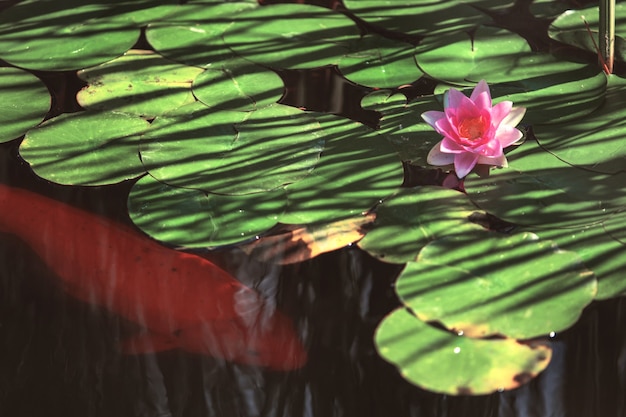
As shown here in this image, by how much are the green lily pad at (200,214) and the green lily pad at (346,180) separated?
0.13 ft

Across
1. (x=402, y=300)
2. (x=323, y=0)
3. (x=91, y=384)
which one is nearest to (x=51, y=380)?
(x=91, y=384)

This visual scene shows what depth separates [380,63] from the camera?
1907 millimetres

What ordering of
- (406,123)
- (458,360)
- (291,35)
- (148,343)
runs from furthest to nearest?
(291,35)
(406,123)
(148,343)
(458,360)

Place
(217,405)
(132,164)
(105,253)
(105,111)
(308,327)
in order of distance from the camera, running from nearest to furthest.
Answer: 1. (217,405)
2. (308,327)
3. (105,253)
4. (132,164)
5. (105,111)

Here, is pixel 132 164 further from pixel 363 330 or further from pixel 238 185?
pixel 363 330

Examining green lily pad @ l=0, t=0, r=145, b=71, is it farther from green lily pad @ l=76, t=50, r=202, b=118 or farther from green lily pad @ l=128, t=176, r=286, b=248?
green lily pad @ l=128, t=176, r=286, b=248

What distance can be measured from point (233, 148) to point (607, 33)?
2.45ft

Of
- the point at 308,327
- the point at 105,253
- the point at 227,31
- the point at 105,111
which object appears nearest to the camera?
the point at 308,327

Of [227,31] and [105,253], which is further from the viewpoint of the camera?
[227,31]

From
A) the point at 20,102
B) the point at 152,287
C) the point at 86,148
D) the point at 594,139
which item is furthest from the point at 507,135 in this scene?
the point at 20,102

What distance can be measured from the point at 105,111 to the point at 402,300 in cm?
75

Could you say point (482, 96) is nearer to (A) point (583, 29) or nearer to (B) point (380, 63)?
(B) point (380, 63)

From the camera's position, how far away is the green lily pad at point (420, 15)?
1.99m

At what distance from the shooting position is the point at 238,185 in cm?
162
